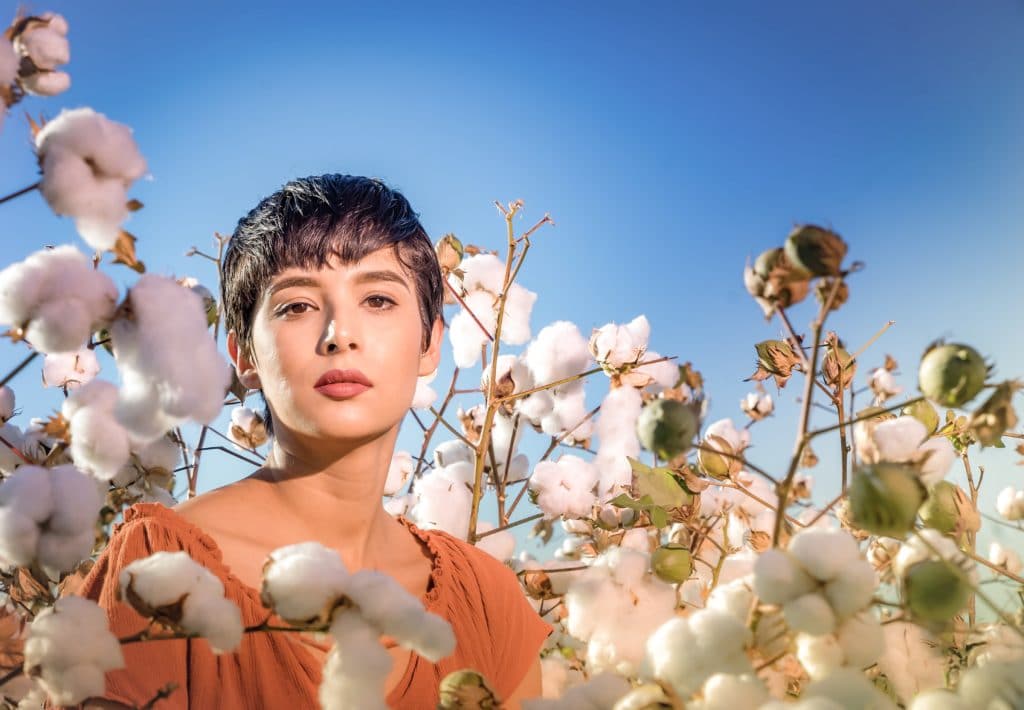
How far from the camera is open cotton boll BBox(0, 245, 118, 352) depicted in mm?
461

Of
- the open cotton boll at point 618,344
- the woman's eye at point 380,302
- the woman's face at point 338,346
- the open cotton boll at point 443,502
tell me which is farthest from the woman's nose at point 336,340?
the open cotton boll at point 443,502

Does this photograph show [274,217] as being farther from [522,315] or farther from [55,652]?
[55,652]

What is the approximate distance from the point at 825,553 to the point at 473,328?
1209mm

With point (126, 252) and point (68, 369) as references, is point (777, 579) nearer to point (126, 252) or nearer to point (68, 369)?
point (126, 252)

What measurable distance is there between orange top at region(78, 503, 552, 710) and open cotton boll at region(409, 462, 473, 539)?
0.08 meters

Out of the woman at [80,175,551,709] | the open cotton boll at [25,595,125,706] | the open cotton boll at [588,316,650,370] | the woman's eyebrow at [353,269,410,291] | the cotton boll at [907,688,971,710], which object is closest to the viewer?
the cotton boll at [907,688,971,710]

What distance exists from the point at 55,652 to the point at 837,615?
428 millimetres

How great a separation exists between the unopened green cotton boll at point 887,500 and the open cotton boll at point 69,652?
1.40 ft

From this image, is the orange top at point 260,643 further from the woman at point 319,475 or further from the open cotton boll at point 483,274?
the open cotton boll at point 483,274

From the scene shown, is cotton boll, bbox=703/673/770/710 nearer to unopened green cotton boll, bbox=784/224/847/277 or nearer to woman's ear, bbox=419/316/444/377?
unopened green cotton boll, bbox=784/224/847/277

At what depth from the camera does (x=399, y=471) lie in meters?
1.91

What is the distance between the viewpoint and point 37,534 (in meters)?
0.55

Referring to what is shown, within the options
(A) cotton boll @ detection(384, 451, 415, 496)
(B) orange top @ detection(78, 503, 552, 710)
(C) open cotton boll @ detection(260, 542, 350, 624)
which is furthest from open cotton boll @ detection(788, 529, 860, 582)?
(A) cotton boll @ detection(384, 451, 415, 496)

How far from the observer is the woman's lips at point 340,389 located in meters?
1.12
